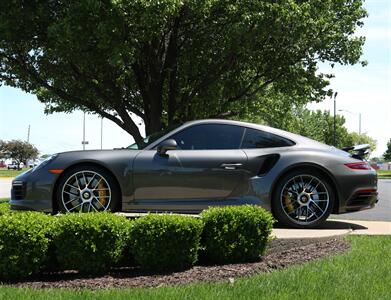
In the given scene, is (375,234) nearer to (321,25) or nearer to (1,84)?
(321,25)

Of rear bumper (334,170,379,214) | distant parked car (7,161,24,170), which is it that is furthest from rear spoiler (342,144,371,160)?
distant parked car (7,161,24,170)

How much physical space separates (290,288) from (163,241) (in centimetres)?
123

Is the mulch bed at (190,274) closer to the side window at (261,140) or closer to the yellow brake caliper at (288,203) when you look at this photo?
the yellow brake caliper at (288,203)

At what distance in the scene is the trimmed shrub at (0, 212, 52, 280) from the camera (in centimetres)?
440

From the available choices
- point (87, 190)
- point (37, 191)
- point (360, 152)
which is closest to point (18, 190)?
point (37, 191)

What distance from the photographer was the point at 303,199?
21.2 ft

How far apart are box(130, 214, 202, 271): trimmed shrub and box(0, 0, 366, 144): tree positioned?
22.9ft

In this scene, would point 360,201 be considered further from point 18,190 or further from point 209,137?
point 18,190

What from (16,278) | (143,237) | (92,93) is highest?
(92,93)

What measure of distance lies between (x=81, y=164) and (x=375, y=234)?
3608 mm

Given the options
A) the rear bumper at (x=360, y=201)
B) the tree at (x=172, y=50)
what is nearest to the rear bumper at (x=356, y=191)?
the rear bumper at (x=360, y=201)

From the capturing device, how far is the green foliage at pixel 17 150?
3372 inches

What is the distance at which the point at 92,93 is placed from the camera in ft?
52.1

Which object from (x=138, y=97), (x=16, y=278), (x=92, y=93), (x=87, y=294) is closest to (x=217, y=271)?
(x=87, y=294)
